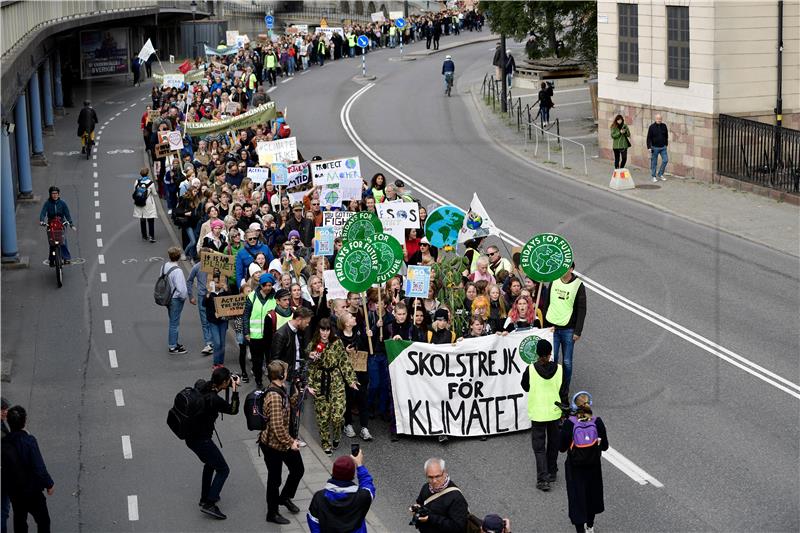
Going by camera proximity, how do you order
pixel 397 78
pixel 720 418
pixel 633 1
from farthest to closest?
pixel 397 78 → pixel 633 1 → pixel 720 418

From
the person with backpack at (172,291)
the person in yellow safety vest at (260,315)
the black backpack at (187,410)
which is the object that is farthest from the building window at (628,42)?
the black backpack at (187,410)

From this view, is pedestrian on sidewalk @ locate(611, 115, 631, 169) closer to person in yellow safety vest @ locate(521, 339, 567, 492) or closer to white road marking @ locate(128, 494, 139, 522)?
person in yellow safety vest @ locate(521, 339, 567, 492)

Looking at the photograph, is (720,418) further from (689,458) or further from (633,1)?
(633,1)

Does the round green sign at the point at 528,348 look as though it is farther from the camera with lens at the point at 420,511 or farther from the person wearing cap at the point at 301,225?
the person wearing cap at the point at 301,225

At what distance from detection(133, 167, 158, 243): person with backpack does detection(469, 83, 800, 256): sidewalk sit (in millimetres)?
10382

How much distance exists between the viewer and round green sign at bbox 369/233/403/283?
628 inches

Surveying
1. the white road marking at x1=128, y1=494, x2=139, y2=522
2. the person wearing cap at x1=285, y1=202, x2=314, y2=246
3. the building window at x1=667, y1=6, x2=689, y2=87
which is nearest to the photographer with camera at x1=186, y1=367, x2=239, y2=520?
the white road marking at x1=128, y1=494, x2=139, y2=522

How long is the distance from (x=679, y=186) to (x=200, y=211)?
11883 millimetres

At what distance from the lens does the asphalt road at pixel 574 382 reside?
13422 mm

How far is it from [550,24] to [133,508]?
3159 centimetres

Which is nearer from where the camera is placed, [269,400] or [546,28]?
[269,400]

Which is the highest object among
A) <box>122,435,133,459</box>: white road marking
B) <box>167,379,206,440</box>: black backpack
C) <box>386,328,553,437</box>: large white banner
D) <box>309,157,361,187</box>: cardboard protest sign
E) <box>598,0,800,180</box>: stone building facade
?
<box>598,0,800,180</box>: stone building facade

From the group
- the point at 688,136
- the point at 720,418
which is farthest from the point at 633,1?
the point at 720,418

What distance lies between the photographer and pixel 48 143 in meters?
39.9
